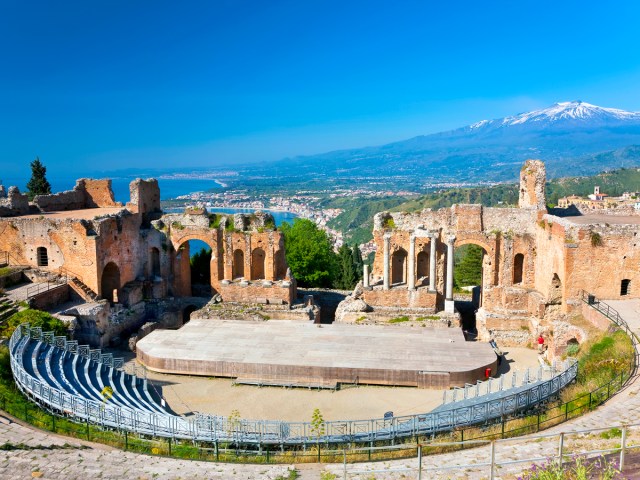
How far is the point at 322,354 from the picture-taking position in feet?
79.6

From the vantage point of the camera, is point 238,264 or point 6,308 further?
point 238,264

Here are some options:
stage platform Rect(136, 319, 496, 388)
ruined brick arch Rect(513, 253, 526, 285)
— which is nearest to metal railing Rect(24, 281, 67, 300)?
stage platform Rect(136, 319, 496, 388)

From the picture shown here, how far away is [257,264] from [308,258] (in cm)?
739

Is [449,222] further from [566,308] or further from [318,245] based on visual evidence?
[318,245]

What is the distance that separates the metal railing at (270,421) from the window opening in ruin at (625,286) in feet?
28.2

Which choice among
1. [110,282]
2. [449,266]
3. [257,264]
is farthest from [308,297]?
[110,282]

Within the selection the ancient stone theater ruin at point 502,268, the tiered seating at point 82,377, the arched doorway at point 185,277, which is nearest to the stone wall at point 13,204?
the arched doorway at point 185,277

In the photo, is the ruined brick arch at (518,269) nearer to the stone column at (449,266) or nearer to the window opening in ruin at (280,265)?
the stone column at (449,266)

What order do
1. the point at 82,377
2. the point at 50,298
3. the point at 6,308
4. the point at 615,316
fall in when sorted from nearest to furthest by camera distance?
the point at 82,377 < the point at 615,316 < the point at 6,308 < the point at 50,298

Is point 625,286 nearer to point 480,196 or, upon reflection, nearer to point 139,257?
point 139,257

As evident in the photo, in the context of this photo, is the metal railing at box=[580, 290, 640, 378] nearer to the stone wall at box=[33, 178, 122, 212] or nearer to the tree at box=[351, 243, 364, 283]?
the tree at box=[351, 243, 364, 283]

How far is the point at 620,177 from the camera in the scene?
147750mm

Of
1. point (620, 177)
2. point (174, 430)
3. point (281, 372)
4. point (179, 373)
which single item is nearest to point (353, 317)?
point (281, 372)

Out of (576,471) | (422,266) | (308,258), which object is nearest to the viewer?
(576,471)
